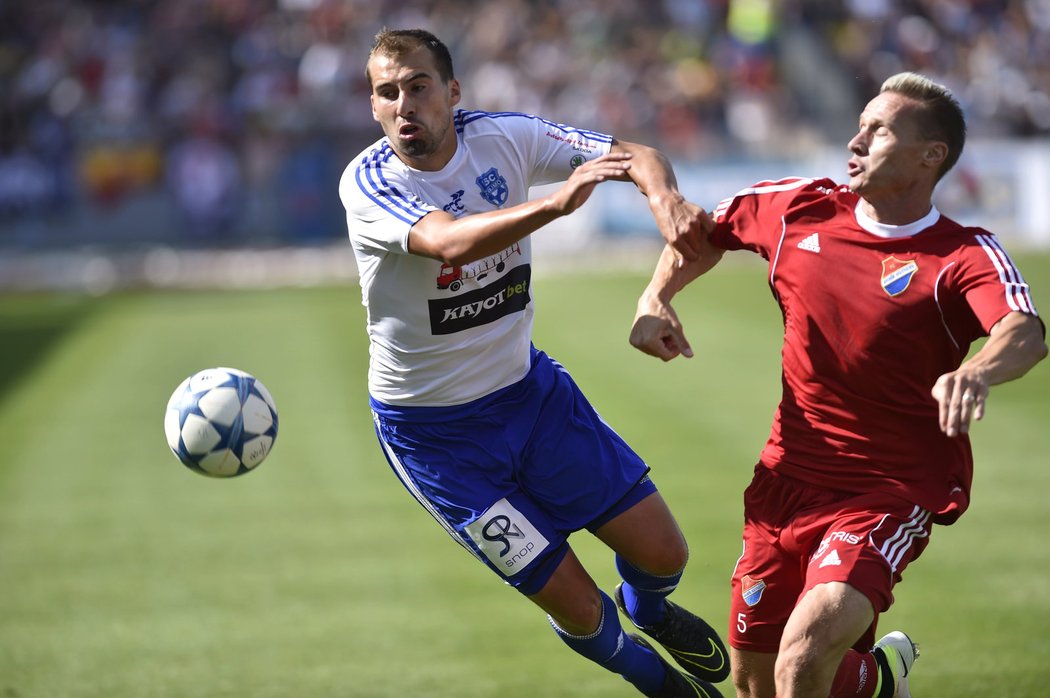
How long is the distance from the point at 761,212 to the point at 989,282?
1.06 m

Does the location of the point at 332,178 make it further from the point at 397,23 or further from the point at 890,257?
the point at 890,257

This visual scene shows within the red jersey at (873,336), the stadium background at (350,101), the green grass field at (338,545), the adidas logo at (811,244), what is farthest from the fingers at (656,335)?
the stadium background at (350,101)

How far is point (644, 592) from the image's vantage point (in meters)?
6.09

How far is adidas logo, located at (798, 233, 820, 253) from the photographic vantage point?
205 inches

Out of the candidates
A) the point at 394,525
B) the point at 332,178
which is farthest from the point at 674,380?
the point at 332,178

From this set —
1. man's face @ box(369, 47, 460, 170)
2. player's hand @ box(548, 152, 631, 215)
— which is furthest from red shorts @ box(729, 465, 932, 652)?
man's face @ box(369, 47, 460, 170)

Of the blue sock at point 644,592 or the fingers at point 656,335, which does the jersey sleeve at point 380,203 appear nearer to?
the fingers at point 656,335

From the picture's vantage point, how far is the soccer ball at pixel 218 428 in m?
6.23

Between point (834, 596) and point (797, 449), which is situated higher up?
point (797, 449)

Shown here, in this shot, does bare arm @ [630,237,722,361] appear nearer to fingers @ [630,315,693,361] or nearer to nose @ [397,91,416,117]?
fingers @ [630,315,693,361]

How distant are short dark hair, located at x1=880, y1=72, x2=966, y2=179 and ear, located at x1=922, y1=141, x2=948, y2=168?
0.6 inches

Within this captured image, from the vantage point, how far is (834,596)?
4.70m

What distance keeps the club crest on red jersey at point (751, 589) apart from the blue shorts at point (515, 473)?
76 centimetres

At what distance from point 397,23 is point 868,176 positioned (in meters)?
25.7
